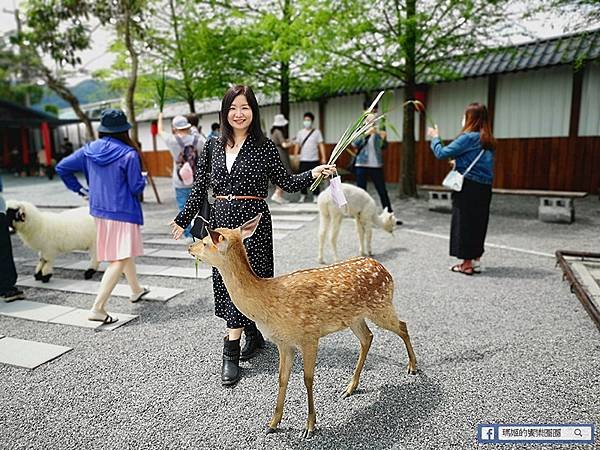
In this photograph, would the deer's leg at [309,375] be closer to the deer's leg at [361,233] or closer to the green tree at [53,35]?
the deer's leg at [361,233]

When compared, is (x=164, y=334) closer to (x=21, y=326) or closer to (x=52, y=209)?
(x=21, y=326)

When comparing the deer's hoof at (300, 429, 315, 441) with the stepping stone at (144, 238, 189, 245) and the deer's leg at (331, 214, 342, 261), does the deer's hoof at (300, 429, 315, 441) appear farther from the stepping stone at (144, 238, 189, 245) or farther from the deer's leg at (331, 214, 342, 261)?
the stepping stone at (144, 238, 189, 245)

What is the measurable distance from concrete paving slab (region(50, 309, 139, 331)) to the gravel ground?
0.36 ft

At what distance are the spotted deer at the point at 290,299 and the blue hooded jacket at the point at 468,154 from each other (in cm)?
290

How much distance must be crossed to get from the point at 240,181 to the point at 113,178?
69.6 inches

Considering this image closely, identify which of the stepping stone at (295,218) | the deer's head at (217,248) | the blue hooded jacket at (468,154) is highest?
the blue hooded jacket at (468,154)

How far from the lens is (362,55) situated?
10.2 meters

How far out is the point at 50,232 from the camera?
576cm

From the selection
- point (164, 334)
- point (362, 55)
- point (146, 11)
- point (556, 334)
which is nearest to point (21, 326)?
point (164, 334)

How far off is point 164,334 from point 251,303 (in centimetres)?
197

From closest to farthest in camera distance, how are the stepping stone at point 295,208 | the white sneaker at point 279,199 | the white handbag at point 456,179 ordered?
the white handbag at point 456,179, the stepping stone at point 295,208, the white sneaker at point 279,199

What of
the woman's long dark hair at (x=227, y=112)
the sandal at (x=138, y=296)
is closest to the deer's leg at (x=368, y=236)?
the sandal at (x=138, y=296)

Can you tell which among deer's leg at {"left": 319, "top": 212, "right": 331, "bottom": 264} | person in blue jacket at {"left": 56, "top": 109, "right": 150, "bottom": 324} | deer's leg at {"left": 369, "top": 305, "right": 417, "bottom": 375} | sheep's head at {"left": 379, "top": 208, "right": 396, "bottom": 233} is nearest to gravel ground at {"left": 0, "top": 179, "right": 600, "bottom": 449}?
deer's leg at {"left": 369, "top": 305, "right": 417, "bottom": 375}

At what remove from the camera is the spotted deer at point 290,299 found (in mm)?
2508
